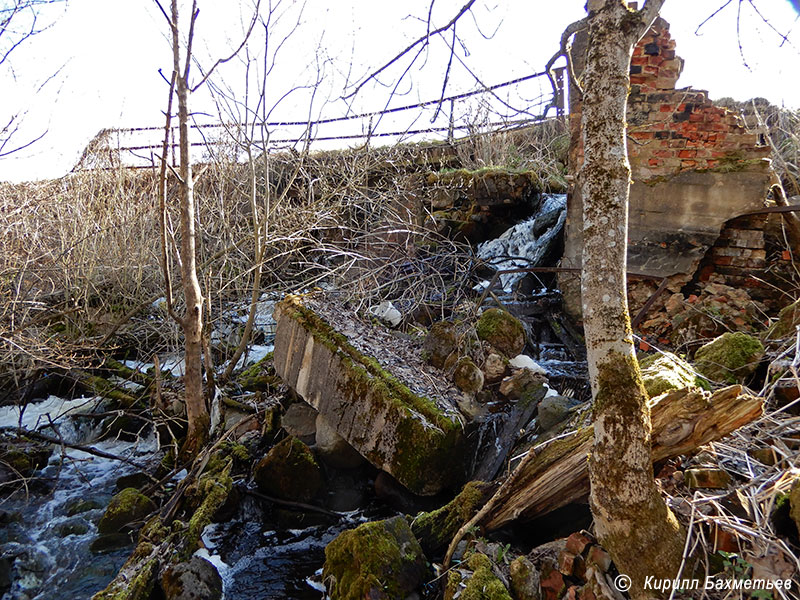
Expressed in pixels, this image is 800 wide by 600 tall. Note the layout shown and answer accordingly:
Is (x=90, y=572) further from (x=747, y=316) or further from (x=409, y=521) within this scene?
(x=747, y=316)

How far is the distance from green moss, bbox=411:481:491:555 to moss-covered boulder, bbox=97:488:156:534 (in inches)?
122

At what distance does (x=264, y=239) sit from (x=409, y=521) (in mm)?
4557

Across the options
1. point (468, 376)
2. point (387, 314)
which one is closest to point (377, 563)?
point (468, 376)

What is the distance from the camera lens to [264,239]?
23.3 ft

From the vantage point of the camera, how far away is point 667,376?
3.27 m

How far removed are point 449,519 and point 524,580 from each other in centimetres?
96

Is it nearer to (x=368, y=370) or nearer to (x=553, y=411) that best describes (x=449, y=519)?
(x=553, y=411)

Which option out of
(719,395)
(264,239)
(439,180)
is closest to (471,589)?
(719,395)

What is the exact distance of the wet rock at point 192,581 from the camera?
372 centimetres

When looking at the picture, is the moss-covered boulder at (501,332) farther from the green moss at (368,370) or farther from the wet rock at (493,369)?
the green moss at (368,370)

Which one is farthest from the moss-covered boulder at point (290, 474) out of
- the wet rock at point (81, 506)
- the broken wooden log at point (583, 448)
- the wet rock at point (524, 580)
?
the wet rock at point (524, 580)

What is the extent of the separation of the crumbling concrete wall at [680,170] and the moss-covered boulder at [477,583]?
4764 mm

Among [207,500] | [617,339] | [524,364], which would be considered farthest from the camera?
[524,364]

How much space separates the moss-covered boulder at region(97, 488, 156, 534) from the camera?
201 inches
